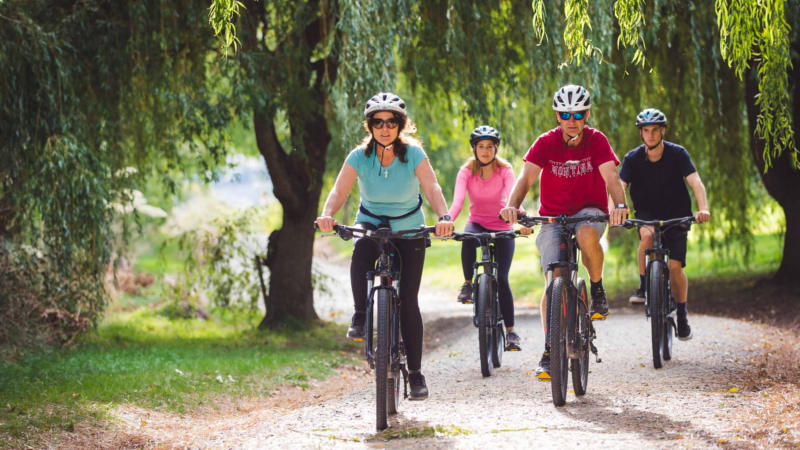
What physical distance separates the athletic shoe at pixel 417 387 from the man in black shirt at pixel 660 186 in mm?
2632

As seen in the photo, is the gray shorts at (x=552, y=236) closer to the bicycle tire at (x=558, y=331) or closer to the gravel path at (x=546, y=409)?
the bicycle tire at (x=558, y=331)

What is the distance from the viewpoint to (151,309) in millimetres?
15383

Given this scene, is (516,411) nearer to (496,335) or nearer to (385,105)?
(496,335)

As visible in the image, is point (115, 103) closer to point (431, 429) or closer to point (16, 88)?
point (16, 88)

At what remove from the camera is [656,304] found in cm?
710

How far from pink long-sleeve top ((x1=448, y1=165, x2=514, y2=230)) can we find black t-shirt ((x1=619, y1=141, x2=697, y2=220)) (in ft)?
3.44

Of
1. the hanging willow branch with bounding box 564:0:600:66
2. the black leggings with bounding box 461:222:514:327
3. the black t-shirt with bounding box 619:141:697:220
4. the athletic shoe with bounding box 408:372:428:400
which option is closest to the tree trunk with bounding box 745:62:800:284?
the black t-shirt with bounding box 619:141:697:220

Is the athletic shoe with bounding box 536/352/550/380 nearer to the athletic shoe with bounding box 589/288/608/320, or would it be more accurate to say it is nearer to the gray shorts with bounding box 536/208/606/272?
the athletic shoe with bounding box 589/288/608/320

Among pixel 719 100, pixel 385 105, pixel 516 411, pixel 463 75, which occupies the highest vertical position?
pixel 463 75

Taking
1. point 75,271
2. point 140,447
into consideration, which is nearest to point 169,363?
point 75,271

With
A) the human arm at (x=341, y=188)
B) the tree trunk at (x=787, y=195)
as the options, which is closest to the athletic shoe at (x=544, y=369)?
the human arm at (x=341, y=188)

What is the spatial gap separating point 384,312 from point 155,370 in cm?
430

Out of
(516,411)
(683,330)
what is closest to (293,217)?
(683,330)

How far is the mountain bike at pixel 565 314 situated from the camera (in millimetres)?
5535
